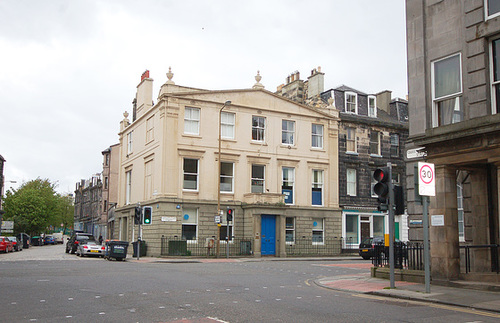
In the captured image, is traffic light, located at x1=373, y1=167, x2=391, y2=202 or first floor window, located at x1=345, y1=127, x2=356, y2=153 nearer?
traffic light, located at x1=373, y1=167, x2=391, y2=202

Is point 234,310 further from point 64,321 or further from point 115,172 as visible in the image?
point 115,172

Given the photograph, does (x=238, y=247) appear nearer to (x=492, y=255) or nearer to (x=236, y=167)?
(x=236, y=167)

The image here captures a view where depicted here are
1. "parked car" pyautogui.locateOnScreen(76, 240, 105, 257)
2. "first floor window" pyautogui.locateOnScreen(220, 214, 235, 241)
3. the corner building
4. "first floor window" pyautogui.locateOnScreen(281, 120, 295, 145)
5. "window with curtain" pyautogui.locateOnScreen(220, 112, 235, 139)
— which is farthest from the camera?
"first floor window" pyautogui.locateOnScreen(281, 120, 295, 145)

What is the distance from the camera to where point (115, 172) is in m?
67.9

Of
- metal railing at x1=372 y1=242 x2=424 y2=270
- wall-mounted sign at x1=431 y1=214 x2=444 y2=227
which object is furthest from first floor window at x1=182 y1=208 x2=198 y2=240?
wall-mounted sign at x1=431 y1=214 x2=444 y2=227

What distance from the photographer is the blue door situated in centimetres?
3550

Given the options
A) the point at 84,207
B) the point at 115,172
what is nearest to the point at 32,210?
the point at 115,172

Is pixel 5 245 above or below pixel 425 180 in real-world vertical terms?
below

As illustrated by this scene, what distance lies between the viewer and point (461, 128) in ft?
42.6

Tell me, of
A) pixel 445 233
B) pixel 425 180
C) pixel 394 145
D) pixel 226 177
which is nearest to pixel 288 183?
pixel 226 177

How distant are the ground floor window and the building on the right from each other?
22.6m

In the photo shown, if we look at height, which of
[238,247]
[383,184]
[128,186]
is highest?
[128,186]

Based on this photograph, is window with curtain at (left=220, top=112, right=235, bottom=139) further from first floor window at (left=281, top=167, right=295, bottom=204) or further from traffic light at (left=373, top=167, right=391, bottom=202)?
traffic light at (left=373, top=167, right=391, bottom=202)

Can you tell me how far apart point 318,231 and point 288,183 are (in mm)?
4449
